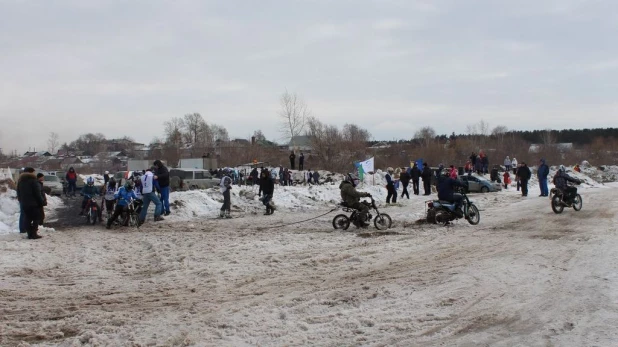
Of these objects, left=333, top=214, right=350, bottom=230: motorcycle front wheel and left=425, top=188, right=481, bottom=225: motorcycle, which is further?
left=425, top=188, right=481, bottom=225: motorcycle

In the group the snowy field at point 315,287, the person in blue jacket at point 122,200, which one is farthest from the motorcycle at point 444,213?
the person in blue jacket at point 122,200

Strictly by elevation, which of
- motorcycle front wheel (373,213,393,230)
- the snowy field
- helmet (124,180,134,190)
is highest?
helmet (124,180,134,190)

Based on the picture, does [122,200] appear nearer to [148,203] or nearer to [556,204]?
[148,203]

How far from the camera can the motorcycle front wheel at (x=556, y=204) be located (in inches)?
709

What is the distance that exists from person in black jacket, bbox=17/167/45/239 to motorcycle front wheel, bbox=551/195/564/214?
15761mm

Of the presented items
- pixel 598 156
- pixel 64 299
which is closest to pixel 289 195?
pixel 64 299

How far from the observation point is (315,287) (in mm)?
7895

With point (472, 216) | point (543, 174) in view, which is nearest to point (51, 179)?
point (472, 216)

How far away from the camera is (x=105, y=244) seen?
40.9 ft

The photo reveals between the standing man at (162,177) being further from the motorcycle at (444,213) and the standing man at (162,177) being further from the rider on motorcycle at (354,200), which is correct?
the motorcycle at (444,213)

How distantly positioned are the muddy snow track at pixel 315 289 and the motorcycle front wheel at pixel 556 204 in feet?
14.5

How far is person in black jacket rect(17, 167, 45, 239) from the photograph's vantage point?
13133 millimetres

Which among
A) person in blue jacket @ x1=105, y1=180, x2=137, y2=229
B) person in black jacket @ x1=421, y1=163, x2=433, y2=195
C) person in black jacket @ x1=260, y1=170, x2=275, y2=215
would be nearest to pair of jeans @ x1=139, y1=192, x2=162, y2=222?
person in blue jacket @ x1=105, y1=180, x2=137, y2=229

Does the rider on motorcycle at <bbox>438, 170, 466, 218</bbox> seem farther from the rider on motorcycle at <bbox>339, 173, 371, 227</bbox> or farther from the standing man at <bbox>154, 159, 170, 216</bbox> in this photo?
the standing man at <bbox>154, 159, 170, 216</bbox>
